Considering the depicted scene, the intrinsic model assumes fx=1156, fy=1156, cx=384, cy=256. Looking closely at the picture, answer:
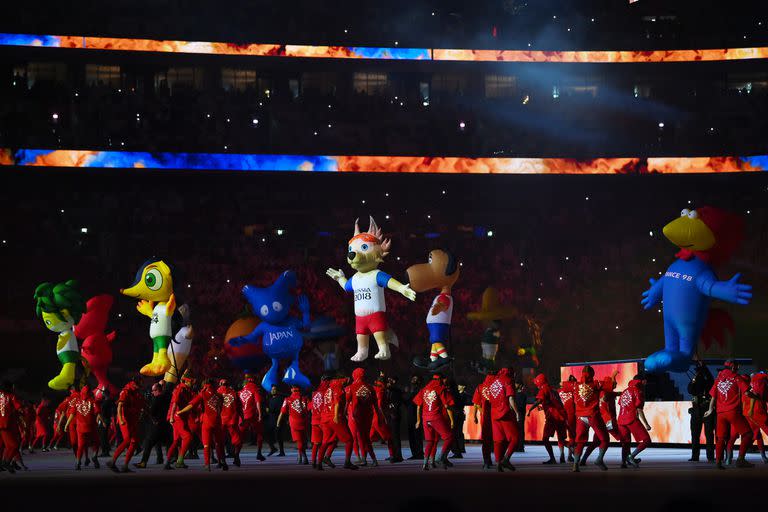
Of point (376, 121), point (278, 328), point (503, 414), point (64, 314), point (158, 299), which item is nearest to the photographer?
point (503, 414)

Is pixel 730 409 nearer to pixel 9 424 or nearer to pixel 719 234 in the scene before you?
pixel 719 234

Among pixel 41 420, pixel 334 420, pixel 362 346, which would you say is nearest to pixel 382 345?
pixel 362 346

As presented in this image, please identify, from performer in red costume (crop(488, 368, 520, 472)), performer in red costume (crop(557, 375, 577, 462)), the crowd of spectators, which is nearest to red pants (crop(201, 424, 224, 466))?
performer in red costume (crop(488, 368, 520, 472))

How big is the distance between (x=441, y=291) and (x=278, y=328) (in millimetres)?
3911

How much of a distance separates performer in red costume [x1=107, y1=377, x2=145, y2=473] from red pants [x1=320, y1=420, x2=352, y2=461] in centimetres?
302

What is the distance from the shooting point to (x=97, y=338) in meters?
28.6

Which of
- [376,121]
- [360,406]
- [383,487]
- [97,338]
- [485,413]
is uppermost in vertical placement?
[376,121]

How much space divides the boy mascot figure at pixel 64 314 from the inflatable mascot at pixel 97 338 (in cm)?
28

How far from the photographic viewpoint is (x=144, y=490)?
46.1ft

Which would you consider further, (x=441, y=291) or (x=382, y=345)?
(x=441, y=291)

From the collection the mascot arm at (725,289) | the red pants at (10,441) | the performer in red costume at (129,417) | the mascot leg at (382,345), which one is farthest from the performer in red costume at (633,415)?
the red pants at (10,441)

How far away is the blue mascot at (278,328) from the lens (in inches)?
1054

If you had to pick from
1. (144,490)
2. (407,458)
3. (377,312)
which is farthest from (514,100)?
(144,490)

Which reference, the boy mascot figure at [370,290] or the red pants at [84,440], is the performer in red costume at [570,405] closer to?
the boy mascot figure at [370,290]
